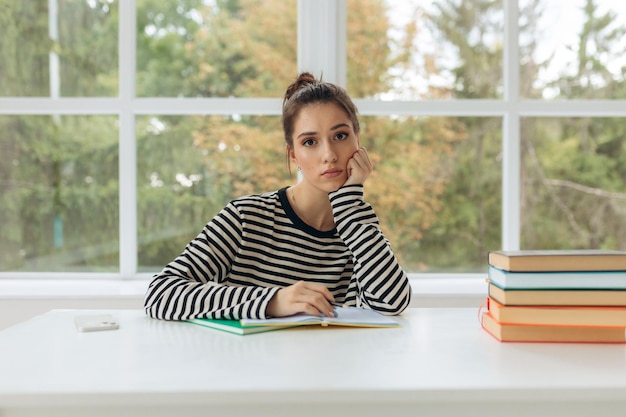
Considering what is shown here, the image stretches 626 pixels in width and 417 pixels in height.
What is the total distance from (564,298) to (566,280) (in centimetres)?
3

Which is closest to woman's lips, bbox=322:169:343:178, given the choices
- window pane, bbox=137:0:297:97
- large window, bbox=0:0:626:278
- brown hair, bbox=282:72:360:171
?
brown hair, bbox=282:72:360:171

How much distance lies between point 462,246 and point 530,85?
0.76 m

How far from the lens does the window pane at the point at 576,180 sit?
2.97 meters

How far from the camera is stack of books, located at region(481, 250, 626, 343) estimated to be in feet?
3.59

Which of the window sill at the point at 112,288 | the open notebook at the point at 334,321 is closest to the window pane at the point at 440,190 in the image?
the window sill at the point at 112,288

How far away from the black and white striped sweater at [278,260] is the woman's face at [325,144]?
2.1 inches

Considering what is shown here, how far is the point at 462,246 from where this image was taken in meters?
2.96

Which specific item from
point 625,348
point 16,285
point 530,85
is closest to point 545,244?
point 530,85

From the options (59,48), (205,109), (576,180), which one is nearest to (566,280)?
(205,109)

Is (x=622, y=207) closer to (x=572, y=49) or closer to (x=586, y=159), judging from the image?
(x=586, y=159)

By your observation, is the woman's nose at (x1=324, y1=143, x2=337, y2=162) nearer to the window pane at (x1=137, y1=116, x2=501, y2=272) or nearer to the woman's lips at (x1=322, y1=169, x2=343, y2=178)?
the woman's lips at (x1=322, y1=169, x2=343, y2=178)

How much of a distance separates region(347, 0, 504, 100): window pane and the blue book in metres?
1.83

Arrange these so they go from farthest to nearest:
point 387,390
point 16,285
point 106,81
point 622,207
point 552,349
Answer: point 622,207 < point 106,81 < point 16,285 < point 552,349 < point 387,390

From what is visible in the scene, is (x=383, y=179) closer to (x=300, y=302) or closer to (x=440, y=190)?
(x=440, y=190)
